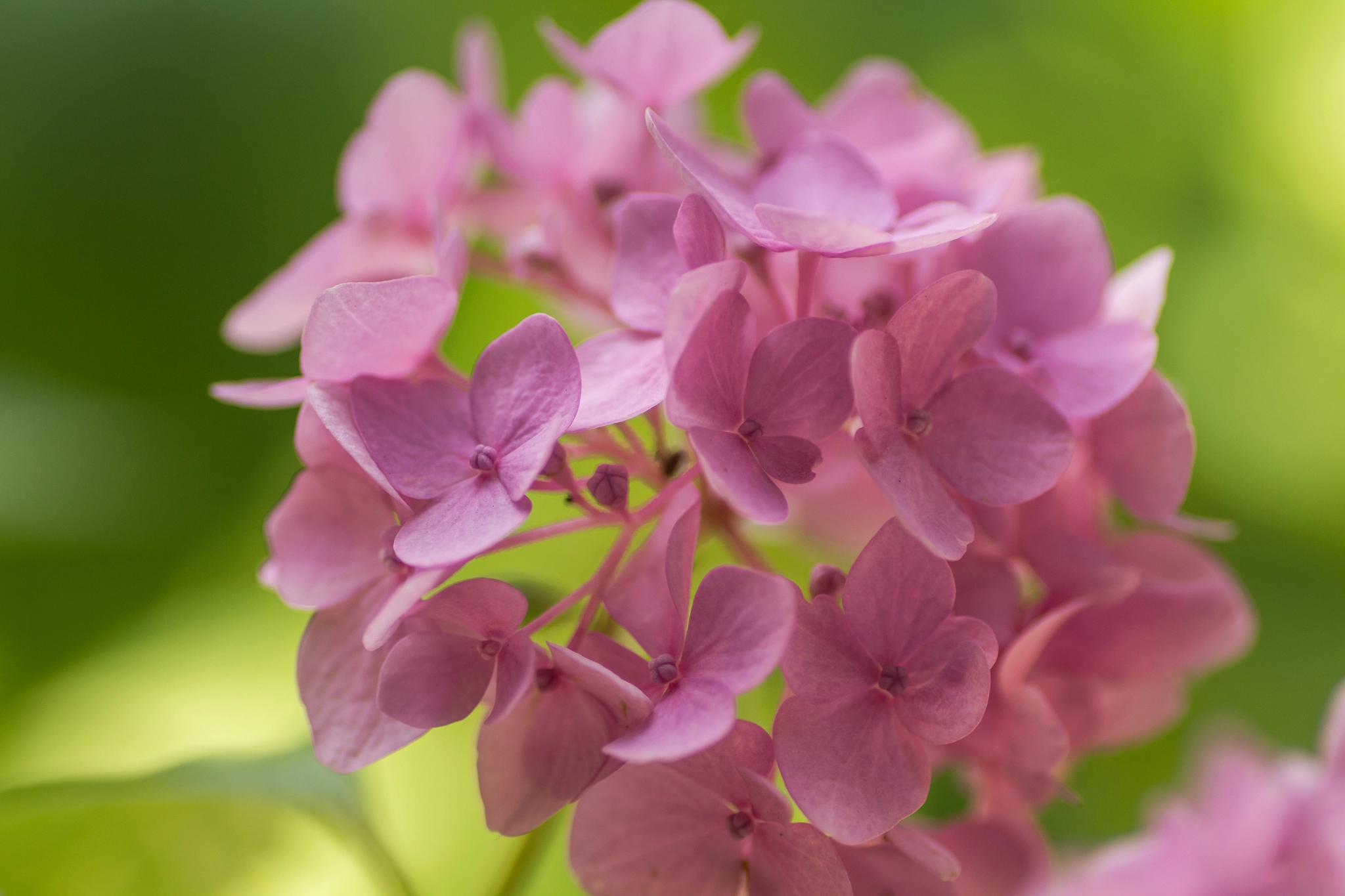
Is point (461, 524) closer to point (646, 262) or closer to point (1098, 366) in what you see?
point (646, 262)

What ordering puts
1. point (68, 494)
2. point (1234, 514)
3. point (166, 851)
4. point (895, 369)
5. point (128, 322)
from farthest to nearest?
point (1234, 514) < point (128, 322) < point (68, 494) < point (166, 851) < point (895, 369)

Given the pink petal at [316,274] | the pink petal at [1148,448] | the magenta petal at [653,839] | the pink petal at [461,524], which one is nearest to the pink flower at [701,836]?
the magenta petal at [653,839]

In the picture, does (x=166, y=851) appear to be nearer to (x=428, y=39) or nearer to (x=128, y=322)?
(x=128, y=322)

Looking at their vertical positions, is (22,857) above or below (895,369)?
below

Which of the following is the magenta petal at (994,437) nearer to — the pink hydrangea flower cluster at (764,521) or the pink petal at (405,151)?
the pink hydrangea flower cluster at (764,521)

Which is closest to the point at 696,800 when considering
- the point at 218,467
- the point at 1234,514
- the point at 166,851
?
the point at 166,851

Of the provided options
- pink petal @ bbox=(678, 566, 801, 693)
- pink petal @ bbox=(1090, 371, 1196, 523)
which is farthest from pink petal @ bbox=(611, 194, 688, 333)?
pink petal @ bbox=(1090, 371, 1196, 523)

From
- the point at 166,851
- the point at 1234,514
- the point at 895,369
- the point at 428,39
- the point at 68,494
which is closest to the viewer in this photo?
the point at 895,369
